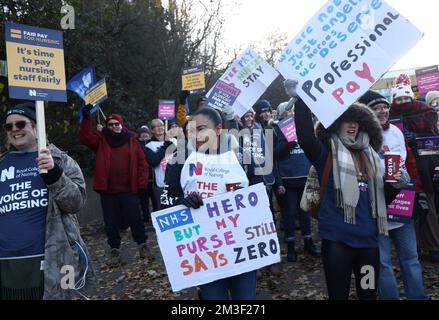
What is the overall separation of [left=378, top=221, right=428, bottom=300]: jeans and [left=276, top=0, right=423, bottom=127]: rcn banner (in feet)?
4.68

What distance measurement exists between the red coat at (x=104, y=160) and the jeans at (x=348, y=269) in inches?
146

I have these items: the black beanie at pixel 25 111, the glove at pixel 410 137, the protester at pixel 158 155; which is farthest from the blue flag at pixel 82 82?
the glove at pixel 410 137

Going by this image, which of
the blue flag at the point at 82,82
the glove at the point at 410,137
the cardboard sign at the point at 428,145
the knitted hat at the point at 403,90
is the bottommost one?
the cardboard sign at the point at 428,145

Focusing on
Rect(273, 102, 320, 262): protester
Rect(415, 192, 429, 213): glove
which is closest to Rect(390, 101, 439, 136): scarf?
Rect(415, 192, 429, 213): glove

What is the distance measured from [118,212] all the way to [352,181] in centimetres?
407

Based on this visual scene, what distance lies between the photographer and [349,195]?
2.88 metres

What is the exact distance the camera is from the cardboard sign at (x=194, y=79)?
28.7 ft

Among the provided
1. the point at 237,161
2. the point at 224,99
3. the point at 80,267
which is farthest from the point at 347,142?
the point at 224,99

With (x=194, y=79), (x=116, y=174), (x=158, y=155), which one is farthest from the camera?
(x=194, y=79)

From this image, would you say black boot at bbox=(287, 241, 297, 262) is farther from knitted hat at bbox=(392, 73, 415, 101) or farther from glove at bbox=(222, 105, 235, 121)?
knitted hat at bbox=(392, 73, 415, 101)

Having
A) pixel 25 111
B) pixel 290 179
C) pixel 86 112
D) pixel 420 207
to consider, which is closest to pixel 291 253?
pixel 290 179

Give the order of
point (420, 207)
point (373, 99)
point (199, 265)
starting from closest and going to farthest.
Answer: point (199, 265), point (373, 99), point (420, 207)

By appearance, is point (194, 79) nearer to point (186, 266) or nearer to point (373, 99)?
point (373, 99)

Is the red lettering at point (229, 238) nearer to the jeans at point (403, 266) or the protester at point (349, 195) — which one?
the protester at point (349, 195)
